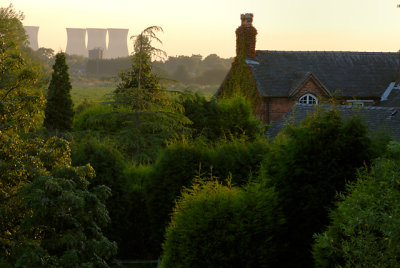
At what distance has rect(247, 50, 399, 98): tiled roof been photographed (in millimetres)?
43938

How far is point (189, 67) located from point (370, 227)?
12456 centimetres

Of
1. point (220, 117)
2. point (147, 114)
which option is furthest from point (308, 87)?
point (147, 114)

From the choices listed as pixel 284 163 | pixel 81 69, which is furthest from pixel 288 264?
pixel 81 69

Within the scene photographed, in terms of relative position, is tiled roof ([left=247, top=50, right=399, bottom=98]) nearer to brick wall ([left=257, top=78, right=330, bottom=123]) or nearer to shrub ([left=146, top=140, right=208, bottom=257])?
brick wall ([left=257, top=78, right=330, bottom=123])

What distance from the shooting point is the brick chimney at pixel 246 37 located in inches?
1713

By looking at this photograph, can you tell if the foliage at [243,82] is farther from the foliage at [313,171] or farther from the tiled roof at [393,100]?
the foliage at [313,171]

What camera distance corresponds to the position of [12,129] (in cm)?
1441

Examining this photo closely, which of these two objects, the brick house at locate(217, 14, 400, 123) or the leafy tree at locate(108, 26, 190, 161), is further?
the brick house at locate(217, 14, 400, 123)

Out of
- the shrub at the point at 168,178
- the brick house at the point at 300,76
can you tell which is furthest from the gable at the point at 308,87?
the shrub at the point at 168,178

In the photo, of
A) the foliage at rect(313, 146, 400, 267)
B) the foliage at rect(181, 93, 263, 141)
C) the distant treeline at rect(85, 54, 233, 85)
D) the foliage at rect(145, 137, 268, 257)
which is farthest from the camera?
the distant treeline at rect(85, 54, 233, 85)

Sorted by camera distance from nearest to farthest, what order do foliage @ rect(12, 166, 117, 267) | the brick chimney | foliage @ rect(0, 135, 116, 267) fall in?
foliage @ rect(12, 166, 117, 267), foliage @ rect(0, 135, 116, 267), the brick chimney

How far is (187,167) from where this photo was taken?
17.3 m

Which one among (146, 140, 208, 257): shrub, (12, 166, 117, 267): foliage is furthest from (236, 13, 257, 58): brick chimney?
(12, 166, 117, 267): foliage

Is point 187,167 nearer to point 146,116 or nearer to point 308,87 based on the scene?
point 146,116
